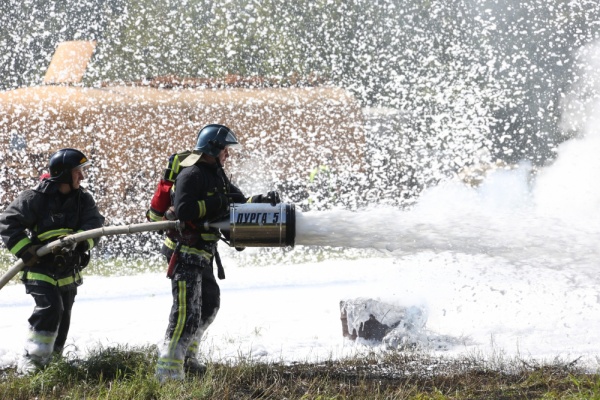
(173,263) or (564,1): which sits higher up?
(564,1)

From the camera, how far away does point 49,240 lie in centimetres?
398

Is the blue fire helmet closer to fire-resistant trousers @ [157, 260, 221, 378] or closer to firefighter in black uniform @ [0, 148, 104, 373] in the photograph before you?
fire-resistant trousers @ [157, 260, 221, 378]

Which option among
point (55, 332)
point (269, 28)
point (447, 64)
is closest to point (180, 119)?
point (269, 28)

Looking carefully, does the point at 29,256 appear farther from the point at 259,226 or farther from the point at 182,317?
the point at 259,226

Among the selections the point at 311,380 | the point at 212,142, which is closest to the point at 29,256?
the point at 212,142

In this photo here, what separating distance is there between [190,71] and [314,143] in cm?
452

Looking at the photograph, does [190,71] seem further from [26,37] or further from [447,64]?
[447,64]

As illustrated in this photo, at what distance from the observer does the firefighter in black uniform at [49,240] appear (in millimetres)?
3887

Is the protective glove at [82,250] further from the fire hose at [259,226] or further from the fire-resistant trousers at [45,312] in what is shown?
the fire hose at [259,226]

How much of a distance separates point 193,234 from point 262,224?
50 cm

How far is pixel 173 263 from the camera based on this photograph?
3.71 meters

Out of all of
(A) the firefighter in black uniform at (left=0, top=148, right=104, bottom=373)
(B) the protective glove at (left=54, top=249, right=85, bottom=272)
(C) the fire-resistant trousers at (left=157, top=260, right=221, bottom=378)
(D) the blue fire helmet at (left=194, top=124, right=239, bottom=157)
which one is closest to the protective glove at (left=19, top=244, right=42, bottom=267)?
(A) the firefighter in black uniform at (left=0, top=148, right=104, bottom=373)

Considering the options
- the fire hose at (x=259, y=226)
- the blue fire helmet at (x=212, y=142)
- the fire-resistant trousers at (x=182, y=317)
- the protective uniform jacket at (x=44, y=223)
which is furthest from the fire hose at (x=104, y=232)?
the blue fire helmet at (x=212, y=142)

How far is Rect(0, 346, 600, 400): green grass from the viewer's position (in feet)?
10.9
